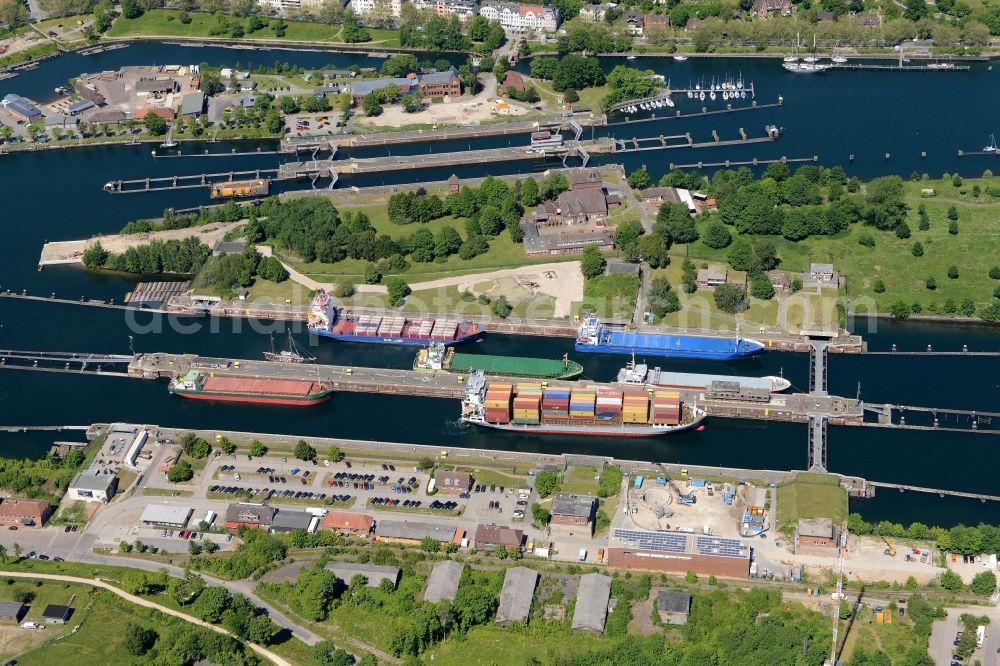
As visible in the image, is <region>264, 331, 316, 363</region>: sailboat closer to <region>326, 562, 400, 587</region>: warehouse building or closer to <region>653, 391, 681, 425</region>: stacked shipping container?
<region>326, 562, 400, 587</region>: warehouse building

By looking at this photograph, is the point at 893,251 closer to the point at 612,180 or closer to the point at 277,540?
the point at 612,180

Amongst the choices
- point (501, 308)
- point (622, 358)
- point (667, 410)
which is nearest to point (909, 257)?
point (622, 358)

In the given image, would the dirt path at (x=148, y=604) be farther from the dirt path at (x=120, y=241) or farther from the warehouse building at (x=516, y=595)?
the dirt path at (x=120, y=241)

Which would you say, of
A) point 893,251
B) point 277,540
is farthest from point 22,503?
point 893,251

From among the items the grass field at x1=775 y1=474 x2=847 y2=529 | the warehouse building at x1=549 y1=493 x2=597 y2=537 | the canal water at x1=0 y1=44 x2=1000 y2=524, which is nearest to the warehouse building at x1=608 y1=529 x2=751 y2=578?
the warehouse building at x1=549 y1=493 x2=597 y2=537

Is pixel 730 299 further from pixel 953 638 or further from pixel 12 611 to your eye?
pixel 12 611

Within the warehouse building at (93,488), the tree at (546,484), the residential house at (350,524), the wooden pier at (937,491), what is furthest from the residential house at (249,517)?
the wooden pier at (937,491)
